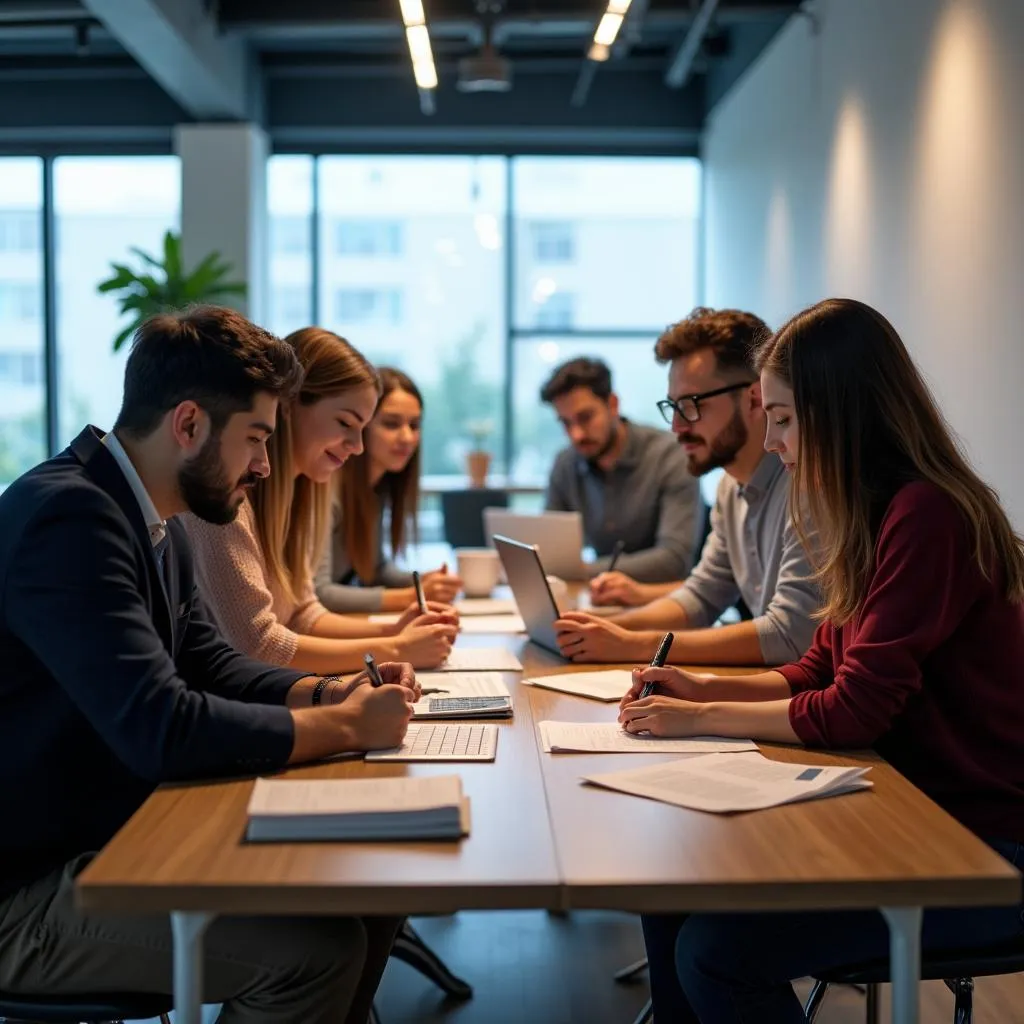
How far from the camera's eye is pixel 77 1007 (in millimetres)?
1552

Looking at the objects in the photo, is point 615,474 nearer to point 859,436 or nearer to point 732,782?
point 859,436

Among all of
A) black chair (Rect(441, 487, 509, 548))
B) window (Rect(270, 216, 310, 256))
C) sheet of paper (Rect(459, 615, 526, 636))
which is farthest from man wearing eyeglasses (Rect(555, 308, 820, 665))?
window (Rect(270, 216, 310, 256))

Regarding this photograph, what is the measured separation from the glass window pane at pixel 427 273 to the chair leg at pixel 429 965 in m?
6.28

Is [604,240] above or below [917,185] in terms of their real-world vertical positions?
above

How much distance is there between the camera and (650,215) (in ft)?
29.1

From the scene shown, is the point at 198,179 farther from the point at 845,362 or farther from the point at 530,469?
the point at 845,362

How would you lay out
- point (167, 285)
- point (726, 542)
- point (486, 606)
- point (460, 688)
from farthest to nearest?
1. point (167, 285)
2. point (486, 606)
3. point (726, 542)
4. point (460, 688)

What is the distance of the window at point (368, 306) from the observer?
29.1 ft

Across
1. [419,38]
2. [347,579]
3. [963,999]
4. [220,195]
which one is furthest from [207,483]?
[220,195]

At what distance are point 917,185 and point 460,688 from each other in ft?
10.2

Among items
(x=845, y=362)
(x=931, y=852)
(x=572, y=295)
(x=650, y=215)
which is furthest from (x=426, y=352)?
(x=931, y=852)

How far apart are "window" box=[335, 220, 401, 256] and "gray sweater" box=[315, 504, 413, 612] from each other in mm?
5380

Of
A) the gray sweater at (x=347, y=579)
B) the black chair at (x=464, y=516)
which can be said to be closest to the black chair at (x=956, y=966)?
the gray sweater at (x=347, y=579)

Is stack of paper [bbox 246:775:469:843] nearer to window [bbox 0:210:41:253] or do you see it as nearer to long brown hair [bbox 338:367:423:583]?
long brown hair [bbox 338:367:423:583]
